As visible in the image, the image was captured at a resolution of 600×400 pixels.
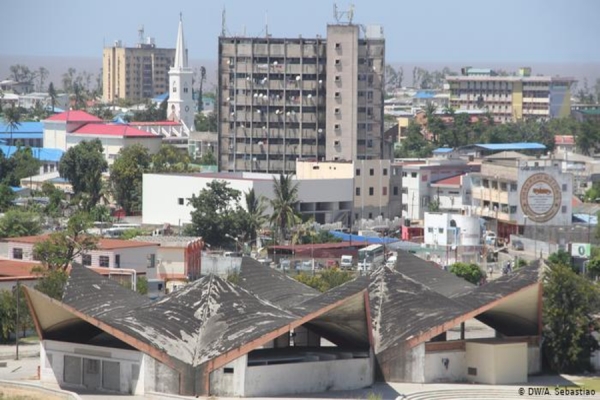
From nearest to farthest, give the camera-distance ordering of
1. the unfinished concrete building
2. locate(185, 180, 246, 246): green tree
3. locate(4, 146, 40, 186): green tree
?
the unfinished concrete building → locate(185, 180, 246, 246): green tree → locate(4, 146, 40, 186): green tree

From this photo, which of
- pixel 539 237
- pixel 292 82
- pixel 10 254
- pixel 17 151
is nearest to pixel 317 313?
pixel 10 254

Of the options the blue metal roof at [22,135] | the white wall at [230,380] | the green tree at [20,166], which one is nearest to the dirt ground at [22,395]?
the white wall at [230,380]

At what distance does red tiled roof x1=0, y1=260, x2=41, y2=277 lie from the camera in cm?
5509

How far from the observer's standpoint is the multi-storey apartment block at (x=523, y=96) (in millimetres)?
172750

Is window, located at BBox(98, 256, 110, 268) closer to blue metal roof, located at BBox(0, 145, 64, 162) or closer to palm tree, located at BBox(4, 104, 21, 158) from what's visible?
blue metal roof, located at BBox(0, 145, 64, 162)

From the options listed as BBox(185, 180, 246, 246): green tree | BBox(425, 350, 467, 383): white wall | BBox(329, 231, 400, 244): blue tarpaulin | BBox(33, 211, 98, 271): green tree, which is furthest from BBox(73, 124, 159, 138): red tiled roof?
BBox(425, 350, 467, 383): white wall

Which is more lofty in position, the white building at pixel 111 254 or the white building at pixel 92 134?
the white building at pixel 92 134

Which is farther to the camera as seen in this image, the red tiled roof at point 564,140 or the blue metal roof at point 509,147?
the red tiled roof at point 564,140

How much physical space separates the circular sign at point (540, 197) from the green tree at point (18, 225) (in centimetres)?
2025

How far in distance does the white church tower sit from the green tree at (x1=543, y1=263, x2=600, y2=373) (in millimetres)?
113701

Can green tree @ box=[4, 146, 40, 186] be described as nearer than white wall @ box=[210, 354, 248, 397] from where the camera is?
No

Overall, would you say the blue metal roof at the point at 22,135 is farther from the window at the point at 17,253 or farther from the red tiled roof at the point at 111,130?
the window at the point at 17,253

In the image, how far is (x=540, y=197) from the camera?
80.4 m

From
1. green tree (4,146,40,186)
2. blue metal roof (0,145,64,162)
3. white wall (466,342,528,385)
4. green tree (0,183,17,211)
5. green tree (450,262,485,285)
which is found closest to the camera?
white wall (466,342,528,385)
